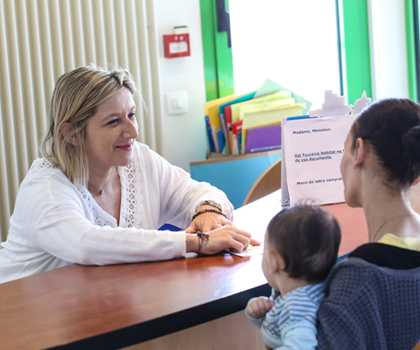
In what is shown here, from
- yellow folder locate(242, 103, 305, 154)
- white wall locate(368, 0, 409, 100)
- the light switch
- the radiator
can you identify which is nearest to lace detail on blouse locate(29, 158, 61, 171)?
the radiator

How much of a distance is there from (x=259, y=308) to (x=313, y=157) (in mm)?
865

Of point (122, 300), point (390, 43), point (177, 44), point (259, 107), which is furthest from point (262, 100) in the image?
point (122, 300)

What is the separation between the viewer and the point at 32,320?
846 millimetres

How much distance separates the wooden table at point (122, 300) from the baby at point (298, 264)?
0.48 ft

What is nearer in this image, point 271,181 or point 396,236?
point 396,236

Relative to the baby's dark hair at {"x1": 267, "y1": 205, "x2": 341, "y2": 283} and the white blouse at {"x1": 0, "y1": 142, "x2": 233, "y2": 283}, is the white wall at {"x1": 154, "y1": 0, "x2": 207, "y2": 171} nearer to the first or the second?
the white blouse at {"x1": 0, "y1": 142, "x2": 233, "y2": 283}

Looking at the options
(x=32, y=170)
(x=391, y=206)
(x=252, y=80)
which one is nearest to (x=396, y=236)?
(x=391, y=206)

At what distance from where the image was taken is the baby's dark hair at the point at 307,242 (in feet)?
2.49

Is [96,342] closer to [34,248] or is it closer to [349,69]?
[34,248]

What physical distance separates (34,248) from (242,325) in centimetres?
66

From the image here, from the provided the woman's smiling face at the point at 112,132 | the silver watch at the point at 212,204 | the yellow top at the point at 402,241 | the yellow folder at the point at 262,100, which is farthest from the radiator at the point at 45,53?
the yellow top at the point at 402,241

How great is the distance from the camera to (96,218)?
1541mm

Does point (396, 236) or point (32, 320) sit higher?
point (396, 236)

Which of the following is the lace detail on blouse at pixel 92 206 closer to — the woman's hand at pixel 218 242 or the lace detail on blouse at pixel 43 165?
the lace detail on blouse at pixel 43 165
